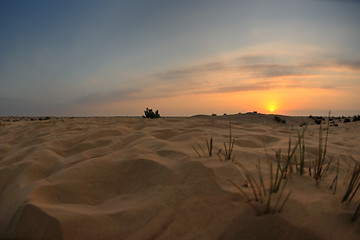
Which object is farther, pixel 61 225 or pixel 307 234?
pixel 61 225

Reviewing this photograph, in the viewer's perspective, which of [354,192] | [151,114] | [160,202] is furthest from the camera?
[151,114]

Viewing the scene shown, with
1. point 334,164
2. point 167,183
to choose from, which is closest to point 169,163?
point 167,183

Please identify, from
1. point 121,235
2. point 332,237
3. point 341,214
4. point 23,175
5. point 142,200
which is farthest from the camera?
point 23,175

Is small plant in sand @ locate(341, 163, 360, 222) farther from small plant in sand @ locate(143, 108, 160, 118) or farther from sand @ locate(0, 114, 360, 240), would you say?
small plant in sand @ locate(143, 108, 160, 118)

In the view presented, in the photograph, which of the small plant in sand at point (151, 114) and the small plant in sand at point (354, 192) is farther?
the small plant in sand at point (151, 114)

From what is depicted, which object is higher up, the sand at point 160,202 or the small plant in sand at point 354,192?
the small plant in sand at point 354,192

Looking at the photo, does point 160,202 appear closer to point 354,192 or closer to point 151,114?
point 354,192

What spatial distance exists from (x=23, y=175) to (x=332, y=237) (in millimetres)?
2327

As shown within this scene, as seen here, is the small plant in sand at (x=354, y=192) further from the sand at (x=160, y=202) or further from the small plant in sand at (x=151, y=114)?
the small plant in sand at (x=151, y=114)

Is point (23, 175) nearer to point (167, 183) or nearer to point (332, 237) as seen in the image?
point (167, 183)

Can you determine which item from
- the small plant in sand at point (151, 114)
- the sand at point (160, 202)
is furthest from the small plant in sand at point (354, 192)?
the small plant in sand at point (151, 114)

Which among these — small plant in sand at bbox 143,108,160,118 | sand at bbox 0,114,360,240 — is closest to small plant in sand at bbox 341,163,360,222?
sand at bbox 0,114,360,240

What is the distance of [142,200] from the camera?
149cm

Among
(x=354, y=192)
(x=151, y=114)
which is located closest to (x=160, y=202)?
(x=354, y=192)
